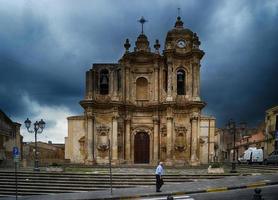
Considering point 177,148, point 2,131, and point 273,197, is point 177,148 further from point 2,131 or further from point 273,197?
point 273,197

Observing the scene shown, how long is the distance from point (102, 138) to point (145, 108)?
18.5ft

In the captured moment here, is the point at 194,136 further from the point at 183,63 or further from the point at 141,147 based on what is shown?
the point at 183,63

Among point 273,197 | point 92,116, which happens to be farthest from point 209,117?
point 273,197

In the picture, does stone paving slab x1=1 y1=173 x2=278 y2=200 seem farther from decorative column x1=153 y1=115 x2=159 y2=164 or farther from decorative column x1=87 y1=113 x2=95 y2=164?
decorative column x1=87 y1=113 x2=95 y2=164

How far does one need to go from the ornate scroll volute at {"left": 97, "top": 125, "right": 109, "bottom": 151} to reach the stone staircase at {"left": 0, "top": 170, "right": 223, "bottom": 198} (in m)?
15.2

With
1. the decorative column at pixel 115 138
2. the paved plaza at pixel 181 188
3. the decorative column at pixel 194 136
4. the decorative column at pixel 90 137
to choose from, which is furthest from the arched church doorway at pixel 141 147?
the paved plaza at pixel 181 188

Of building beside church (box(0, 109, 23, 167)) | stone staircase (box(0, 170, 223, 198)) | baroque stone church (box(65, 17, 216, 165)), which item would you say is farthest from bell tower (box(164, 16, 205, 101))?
stone staircase (box(0, 170, 223, 198))

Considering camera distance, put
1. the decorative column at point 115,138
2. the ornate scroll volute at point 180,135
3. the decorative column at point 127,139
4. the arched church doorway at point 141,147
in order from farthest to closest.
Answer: the arched church doorway at point 141,147 < the decorative column at point 127,139 < the ornate scroll volute at point 180,135 < the decorative column at point 115,138

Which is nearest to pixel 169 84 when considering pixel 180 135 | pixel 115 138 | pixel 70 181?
pixel 180 135

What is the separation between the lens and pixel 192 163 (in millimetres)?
46656

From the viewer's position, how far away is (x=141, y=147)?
4978 cm

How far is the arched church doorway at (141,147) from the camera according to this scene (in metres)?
49.7

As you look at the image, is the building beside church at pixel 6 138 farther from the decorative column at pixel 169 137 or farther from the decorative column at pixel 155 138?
the decorative column at pixel 169 137

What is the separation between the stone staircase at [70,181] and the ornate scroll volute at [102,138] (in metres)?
15.2
